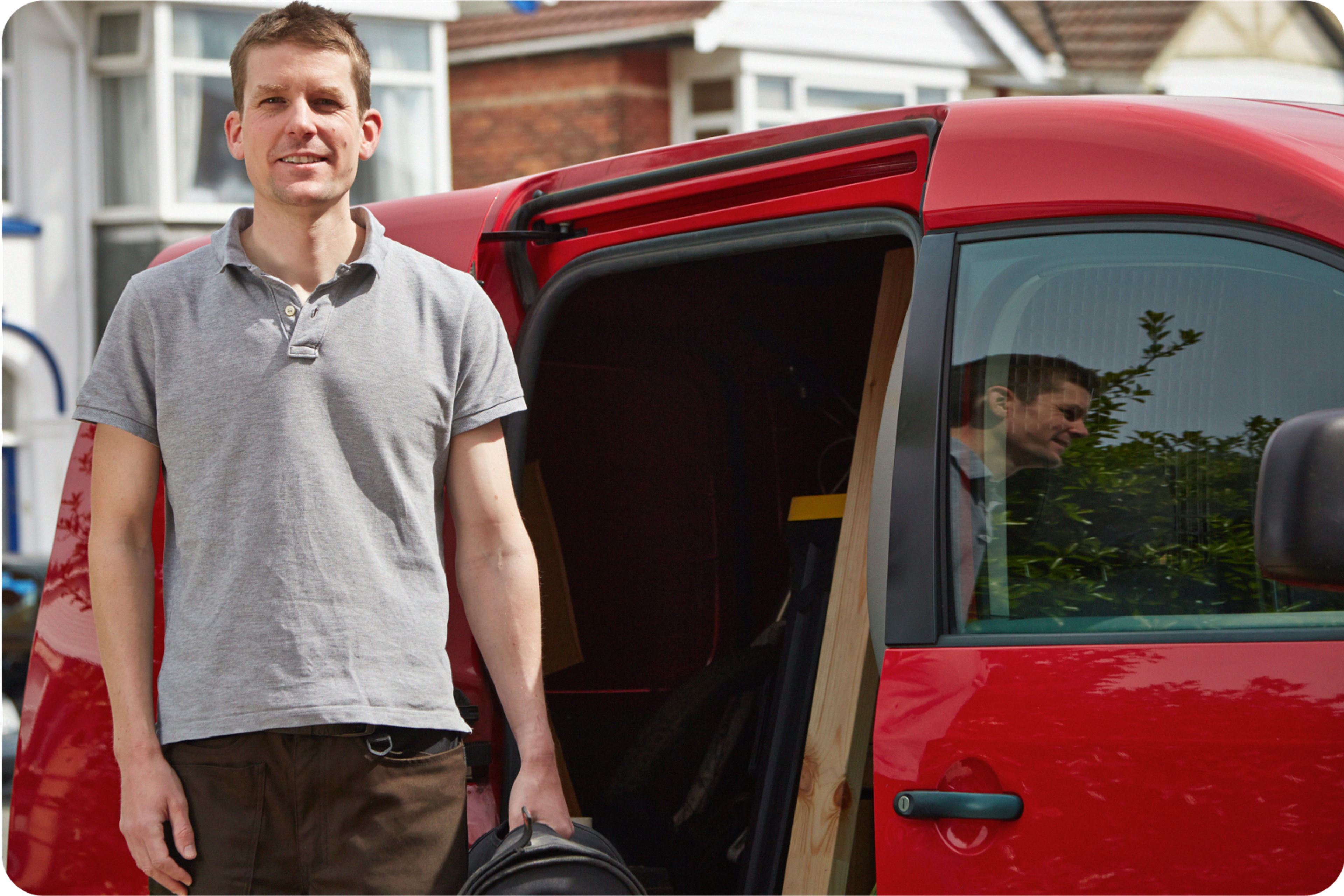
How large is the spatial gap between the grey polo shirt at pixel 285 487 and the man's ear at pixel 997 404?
0.84m

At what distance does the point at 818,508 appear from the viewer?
3301 mm

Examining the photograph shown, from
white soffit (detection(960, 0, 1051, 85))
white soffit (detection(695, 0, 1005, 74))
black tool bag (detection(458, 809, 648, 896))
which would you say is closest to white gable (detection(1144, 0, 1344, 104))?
white soffit (detection(960, 0, 1051, 85))

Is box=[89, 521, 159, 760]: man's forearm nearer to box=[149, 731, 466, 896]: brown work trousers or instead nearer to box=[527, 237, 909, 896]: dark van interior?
box=[149, 731, 466, 896]: brown work trousers

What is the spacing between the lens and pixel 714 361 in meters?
3.62

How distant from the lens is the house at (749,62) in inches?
609

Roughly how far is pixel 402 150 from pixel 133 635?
13.3 m

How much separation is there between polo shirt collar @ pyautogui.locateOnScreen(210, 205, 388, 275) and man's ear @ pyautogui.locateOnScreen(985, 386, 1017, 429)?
976mm

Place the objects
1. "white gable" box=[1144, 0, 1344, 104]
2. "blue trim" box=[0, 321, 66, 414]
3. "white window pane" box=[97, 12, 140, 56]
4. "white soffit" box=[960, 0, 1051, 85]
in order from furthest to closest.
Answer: "white gable" box=[1144, 0, 1344, 104] < "white soffit" box=[960, 0, 1051, 85] < "white window pane" box=[97, 12, 140, 56] < "blue trim" box=[0, 321, 66, 414]

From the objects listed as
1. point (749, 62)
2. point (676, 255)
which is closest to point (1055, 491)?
point (676, 255)

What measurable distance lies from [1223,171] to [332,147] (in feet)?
4.34

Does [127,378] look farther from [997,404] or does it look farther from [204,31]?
[204,31]

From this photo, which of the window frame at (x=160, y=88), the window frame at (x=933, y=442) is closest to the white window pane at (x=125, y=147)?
the window frame at (x=160, y=88)

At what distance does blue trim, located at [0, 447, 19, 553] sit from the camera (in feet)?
43.6

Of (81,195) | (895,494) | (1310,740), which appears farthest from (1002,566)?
(81,195)
